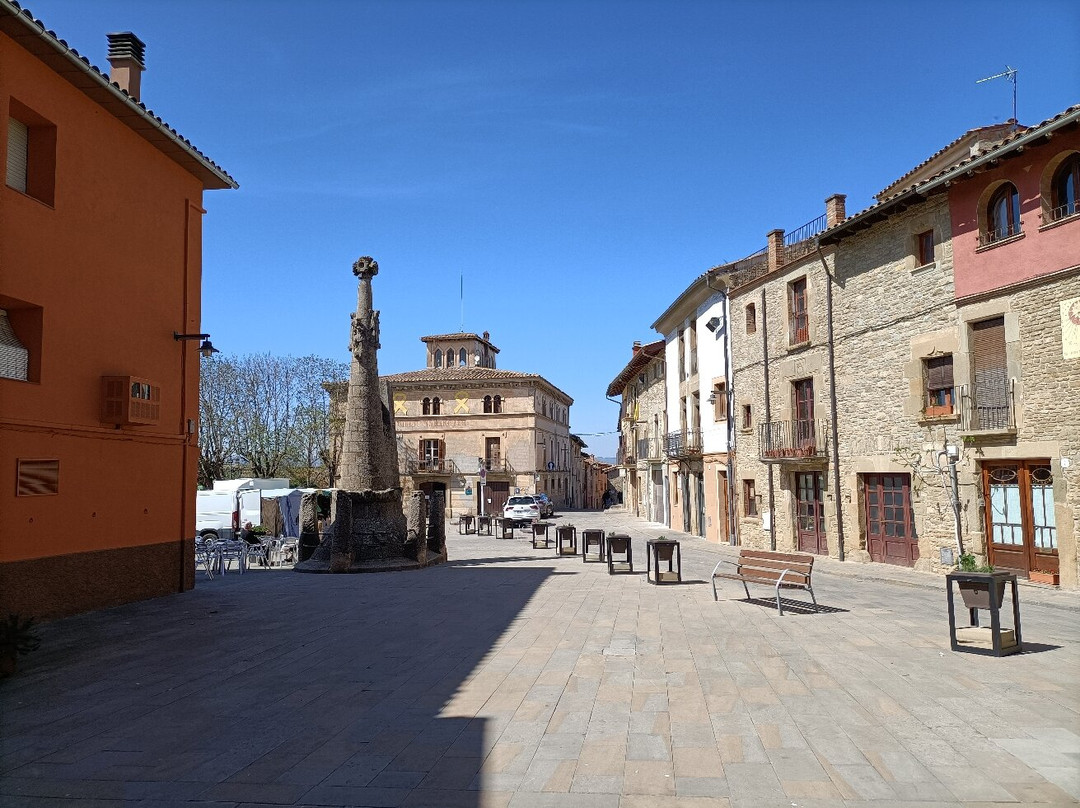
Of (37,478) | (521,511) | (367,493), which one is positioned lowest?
(521,511)

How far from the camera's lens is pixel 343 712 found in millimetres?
5809

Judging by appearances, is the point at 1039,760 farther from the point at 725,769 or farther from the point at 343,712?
the point at 343,712

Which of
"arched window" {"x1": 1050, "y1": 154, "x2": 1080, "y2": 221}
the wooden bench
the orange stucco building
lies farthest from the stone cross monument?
"arched window" {"x1": 1050, "y1": 154, "x2": 1080, "y2": 221}

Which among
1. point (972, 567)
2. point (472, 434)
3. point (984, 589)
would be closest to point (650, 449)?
point (472, 434)

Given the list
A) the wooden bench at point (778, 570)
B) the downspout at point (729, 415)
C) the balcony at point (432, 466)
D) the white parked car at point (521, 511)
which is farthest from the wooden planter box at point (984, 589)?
the balcony at point (432, 466)

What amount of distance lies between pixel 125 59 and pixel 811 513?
60.6 ft

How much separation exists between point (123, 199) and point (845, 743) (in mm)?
11937

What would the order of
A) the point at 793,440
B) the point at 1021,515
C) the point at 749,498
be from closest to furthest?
the point at 1021,515, the point at 793,440, the point at 749,498

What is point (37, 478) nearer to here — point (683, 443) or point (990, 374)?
point (990, 374)

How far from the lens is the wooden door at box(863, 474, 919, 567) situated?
16.4 m

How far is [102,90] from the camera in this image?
419 inches

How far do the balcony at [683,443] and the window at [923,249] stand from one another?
12764 millimetres

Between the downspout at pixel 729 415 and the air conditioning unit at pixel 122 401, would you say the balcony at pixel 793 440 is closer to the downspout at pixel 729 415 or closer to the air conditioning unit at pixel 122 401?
the downspout at pixel 729 415

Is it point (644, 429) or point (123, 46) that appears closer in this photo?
point (123, 46)
